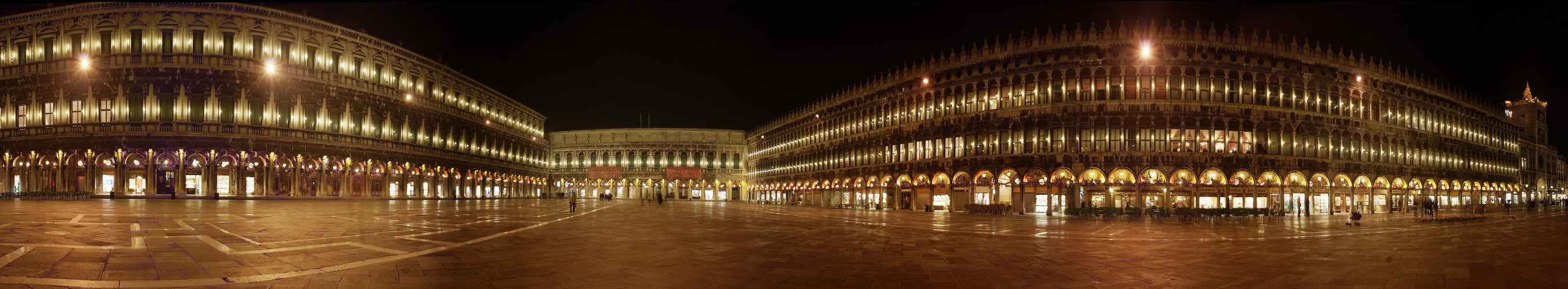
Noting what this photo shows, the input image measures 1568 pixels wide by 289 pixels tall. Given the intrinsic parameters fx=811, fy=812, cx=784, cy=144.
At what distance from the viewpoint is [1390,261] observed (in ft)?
52.9

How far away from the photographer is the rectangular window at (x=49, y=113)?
2095 inches

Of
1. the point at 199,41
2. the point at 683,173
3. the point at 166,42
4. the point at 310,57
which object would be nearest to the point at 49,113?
the point at 166,42

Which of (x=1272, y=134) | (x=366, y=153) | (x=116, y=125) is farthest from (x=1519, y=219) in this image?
(x=116, y=125)

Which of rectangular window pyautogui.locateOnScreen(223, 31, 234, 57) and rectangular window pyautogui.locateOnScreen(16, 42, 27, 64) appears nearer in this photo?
rectangular window pyautogui.locateOnScreen(223, 31, 234, 57)

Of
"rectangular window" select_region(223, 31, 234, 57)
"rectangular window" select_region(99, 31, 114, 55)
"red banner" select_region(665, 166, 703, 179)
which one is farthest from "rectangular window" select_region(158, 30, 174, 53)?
"red banner" select_region(665, 166, 703, 179)

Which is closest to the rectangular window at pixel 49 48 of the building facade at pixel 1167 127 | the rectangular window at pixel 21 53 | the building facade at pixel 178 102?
the building facade at pixel 178 102

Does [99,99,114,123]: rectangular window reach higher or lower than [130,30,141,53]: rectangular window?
lower

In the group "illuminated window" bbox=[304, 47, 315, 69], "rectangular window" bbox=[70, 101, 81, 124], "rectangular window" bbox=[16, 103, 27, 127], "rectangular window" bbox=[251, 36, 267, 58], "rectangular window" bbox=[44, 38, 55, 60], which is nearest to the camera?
"rectangular window" bbox=[70, 101, 81, 124]

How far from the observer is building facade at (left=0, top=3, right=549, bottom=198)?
51.2 m

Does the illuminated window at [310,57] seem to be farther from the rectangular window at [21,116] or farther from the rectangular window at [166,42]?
the rectangular window at [21,116]

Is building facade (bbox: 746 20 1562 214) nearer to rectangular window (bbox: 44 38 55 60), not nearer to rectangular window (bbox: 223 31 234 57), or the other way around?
rectangular window (bbox: 223 31 234 57)

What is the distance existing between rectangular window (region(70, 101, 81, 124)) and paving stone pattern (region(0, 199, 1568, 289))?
29.6 metres

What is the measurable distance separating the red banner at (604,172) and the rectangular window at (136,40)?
5680 cm

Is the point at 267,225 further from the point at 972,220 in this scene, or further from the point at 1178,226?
the point at 1178,226
